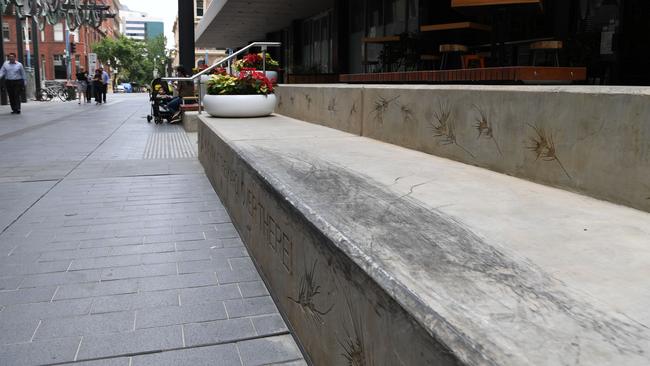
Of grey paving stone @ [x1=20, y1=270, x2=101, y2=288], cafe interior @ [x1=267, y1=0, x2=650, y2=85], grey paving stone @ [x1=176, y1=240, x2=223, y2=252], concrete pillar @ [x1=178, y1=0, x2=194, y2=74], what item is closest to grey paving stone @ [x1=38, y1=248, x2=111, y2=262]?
grey paving stone @ [x1=20, y1=270, x2=101, y2=288]

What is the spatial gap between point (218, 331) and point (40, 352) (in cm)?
79

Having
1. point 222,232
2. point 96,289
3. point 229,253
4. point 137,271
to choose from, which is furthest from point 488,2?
point 96,289

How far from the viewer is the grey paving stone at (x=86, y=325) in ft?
8.50

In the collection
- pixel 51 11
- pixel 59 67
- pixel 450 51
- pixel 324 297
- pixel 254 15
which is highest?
pixel 59 67

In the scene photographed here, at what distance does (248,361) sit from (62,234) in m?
2.67

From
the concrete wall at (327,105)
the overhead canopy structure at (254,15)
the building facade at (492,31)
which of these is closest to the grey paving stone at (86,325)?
the concrete wall at (327,105)

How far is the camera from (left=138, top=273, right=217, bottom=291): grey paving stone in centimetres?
321

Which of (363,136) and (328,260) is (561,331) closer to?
(328,260)

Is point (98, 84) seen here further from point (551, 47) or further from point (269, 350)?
point (269, 350)

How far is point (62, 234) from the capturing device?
14.1 ft

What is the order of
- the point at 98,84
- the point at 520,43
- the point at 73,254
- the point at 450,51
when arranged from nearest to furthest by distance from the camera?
the point at 73,254, the point at 450,51, the point at 520,43, the point at 98,84

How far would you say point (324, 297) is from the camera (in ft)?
6.28

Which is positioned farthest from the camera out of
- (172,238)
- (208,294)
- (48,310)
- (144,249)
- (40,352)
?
(172,238)

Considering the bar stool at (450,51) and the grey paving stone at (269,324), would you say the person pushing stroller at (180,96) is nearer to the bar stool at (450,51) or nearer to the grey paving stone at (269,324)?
the bar stool at (450,51)
